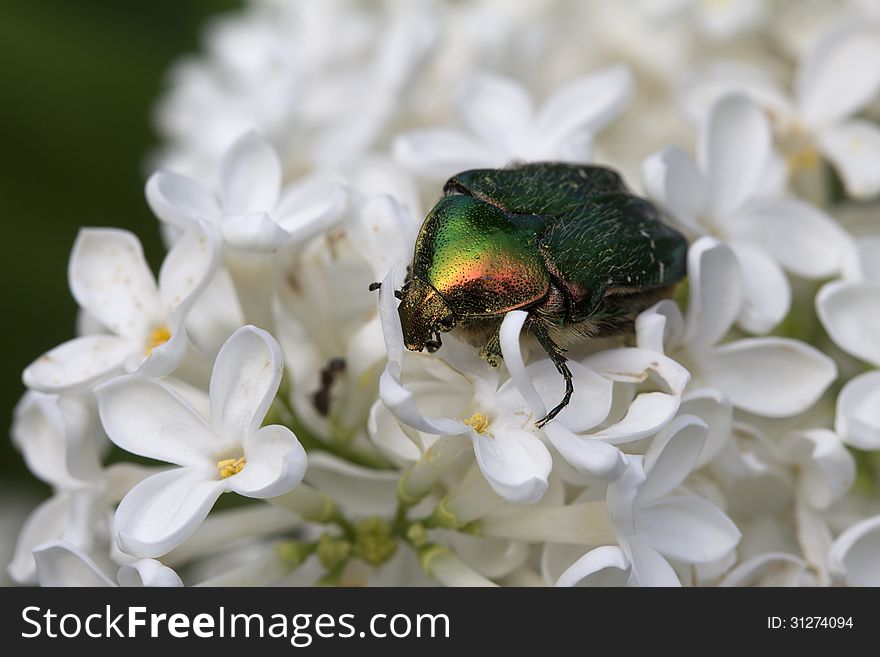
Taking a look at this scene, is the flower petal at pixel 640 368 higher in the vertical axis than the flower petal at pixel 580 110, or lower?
lower

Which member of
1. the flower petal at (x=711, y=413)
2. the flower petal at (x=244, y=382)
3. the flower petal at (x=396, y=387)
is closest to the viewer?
the flower petal at (x=396, y=387)

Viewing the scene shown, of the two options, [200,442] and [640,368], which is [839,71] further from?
[200,442]

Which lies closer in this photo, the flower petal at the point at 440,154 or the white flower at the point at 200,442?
the white flower at the point at 200,442

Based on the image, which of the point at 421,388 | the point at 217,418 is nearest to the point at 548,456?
the point at 421,388

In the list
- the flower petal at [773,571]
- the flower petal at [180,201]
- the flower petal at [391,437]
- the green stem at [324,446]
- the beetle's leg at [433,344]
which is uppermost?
the flower petal at [180,201]

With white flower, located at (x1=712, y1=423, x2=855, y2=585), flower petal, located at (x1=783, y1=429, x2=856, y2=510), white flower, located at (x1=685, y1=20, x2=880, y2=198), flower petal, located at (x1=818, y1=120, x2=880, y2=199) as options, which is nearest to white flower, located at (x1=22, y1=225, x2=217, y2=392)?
white flower, located at (x1=712, y1=423, x2=855, y2=585)

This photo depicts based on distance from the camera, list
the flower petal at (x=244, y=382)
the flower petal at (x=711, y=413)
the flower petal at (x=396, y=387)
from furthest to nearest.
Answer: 1. the flower petal at (x=711, y=413)
2. the flower petal at (x=244, y=382)
3. the flower petal at (x=396, y=387)

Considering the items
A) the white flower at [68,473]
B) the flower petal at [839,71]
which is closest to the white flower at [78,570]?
the white flower at [68,473]

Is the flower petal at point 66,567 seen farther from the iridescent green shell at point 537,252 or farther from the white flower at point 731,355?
the white flower at point 731,355
